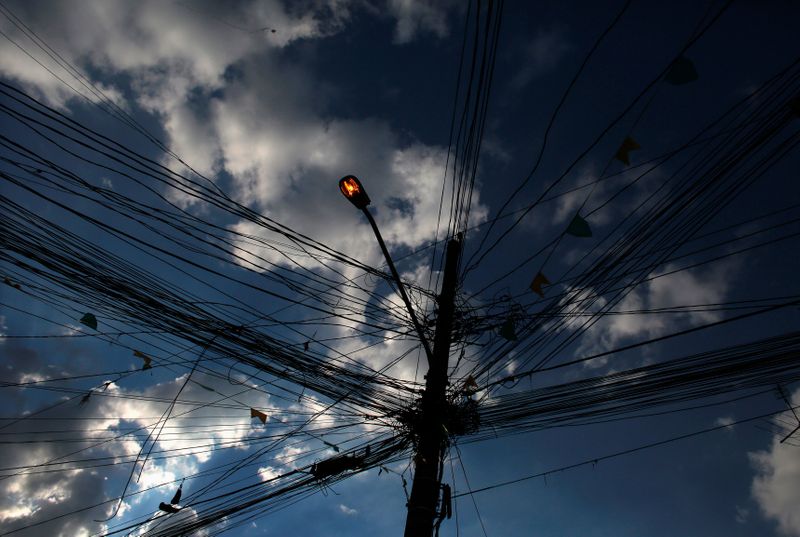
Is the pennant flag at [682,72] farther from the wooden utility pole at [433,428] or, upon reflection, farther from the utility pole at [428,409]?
the wooden utility pole at [433,428]

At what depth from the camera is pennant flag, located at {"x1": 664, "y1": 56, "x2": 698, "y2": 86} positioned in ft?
9.18

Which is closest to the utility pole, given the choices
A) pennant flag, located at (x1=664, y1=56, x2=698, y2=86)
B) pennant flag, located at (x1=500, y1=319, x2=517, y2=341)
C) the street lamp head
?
the street lamp head

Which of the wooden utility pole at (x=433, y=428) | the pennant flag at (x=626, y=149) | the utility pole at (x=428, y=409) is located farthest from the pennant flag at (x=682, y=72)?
the wooden utility pole at (x=433, y=428)

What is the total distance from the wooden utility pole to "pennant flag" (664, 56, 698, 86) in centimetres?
320

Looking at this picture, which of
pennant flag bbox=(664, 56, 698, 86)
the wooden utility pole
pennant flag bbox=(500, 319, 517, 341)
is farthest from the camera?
pennant flag bbox=(500, 319, 517, 341)

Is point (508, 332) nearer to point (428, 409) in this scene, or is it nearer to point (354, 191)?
point (428, 409)

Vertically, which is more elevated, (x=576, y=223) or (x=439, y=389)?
(x=576, y=223)

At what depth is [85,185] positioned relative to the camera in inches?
131

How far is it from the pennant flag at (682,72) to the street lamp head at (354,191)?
248 centimetres

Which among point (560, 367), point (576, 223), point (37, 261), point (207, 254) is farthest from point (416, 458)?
point (37, 261)

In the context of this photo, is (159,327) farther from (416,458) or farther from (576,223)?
(576,223)

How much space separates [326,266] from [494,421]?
2768 mm

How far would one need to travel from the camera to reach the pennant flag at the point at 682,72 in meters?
2.80

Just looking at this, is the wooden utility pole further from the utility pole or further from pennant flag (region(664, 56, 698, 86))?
pennant flag (region(664, 56, 698, 86))
